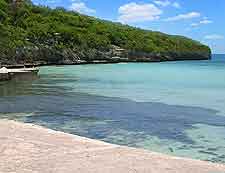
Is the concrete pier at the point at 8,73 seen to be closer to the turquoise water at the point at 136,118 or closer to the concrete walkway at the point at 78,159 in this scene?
the turquoise water at the point at 136,118

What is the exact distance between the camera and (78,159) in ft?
31.9

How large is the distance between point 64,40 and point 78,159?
95.7 meters

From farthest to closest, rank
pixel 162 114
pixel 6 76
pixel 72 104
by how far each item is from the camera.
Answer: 1. pixel 6 76
2. pixel 72 104
3. pixel 162 114

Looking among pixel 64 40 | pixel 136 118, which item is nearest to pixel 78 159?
pixel 136 118

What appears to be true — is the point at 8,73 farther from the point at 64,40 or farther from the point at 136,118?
the point at 64,40

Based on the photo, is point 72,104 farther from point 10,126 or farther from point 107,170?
point 107,170

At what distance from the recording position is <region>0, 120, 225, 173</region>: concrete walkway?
8938 millimetres

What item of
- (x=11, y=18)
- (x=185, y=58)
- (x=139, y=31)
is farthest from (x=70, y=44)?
(x=185, y=58)

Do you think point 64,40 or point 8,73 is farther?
point 64,40

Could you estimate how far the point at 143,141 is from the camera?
14.7 meters

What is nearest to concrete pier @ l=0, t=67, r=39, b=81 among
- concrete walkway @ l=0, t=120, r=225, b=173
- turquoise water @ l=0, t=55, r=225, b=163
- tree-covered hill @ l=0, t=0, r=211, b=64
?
turquoise water @ l=0, t=55, r=225, b=163


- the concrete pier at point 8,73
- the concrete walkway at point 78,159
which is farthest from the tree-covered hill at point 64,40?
the concrete walkway at point 78,159

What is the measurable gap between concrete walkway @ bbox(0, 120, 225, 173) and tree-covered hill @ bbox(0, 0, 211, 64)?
64874 millimetres

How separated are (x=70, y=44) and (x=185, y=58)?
5819 centimetres
